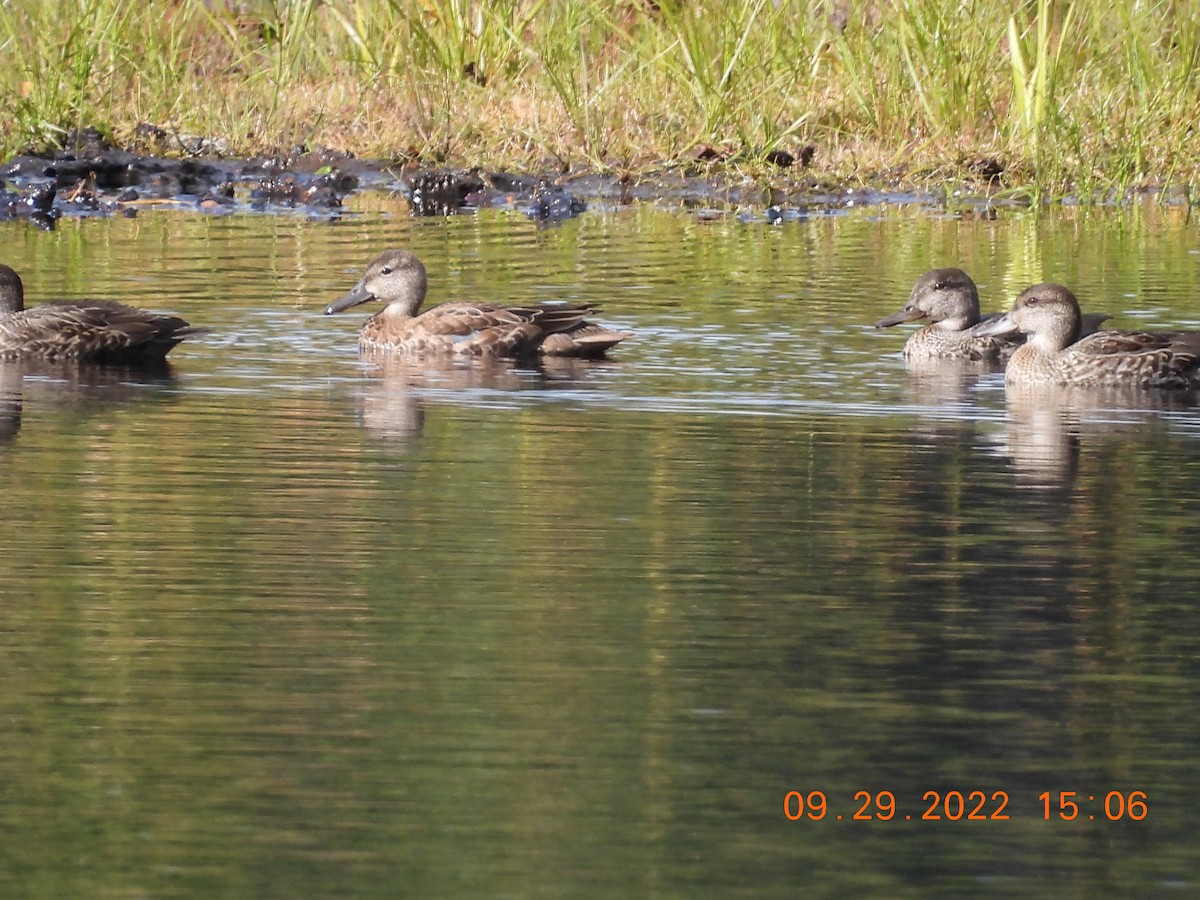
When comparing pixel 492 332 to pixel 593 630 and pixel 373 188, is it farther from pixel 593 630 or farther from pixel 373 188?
pixel 373 188

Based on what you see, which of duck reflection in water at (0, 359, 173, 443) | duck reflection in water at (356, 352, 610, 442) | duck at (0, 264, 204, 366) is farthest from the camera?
duck at (0, 264, 204, 366)

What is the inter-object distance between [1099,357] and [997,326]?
4.19 ft

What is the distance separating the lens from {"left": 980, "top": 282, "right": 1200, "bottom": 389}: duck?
36.9ft

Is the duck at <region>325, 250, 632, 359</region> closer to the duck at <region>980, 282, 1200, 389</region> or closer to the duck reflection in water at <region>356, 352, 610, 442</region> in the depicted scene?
the duck reflection in water at <region>356, 352, 610, 442</region>

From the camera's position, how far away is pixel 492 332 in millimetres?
12383

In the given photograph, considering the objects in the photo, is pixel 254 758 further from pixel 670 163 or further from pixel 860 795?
pixel 670 163

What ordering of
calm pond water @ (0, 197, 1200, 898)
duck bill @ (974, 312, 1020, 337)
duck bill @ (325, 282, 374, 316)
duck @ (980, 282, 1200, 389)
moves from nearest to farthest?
1. calm pond water @ (0, 197, 1200, 898)
2. duck @ (980, 282, 1200, 389)
3. duck bill @ (974, 312, 1020, 337)
4. duck bill @ (325, 282, 374, 316)

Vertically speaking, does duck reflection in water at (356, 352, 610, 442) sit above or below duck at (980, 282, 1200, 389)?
below

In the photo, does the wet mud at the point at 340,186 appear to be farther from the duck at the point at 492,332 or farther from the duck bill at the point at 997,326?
the duck at the point at 492,332

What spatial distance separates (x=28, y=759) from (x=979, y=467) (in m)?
4.36

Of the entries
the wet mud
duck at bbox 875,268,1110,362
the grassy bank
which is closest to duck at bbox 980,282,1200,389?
duck at bbox 875,268,1110,362

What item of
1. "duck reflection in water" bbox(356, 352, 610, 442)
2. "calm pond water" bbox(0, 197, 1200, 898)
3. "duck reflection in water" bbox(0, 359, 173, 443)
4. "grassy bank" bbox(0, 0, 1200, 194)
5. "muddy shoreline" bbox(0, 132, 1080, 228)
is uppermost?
"grassy bank" bbox(0, 0, 1200, 194)

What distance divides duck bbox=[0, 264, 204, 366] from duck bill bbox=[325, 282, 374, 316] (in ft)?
4.57

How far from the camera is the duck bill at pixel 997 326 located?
12.6m
